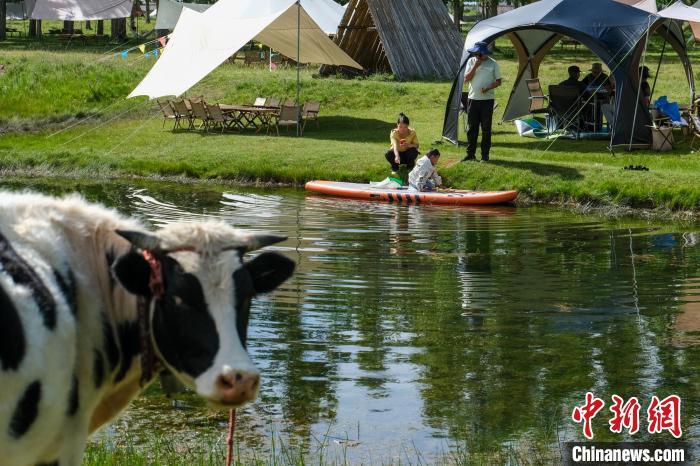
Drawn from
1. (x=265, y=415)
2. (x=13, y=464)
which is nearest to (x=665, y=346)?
(x=265, y=415)

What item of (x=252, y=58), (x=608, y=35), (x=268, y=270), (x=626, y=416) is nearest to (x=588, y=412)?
(x=626, y=416)

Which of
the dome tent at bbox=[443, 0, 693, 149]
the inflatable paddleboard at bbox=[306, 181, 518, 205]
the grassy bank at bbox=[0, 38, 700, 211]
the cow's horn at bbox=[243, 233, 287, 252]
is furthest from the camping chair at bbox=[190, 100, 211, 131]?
the cow's horn at bbox=[243, 233, 287, 252]

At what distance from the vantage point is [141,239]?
3883 millimetres

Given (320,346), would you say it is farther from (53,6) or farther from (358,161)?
(53,6)

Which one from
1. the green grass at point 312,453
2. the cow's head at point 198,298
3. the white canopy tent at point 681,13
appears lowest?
the green grass at point 312,453

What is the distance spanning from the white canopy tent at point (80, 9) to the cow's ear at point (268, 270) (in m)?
40.4

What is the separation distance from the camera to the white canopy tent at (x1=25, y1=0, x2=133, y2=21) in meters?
43.4

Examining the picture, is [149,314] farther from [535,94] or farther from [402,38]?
[402,38]

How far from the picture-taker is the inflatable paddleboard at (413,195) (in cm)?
1688

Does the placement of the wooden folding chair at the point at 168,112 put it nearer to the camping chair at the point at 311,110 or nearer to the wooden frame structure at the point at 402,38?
the camping chair at the point at 311,110

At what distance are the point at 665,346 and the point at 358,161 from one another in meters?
10.8

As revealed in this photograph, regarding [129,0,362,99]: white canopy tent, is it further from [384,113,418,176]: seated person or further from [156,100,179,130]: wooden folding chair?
[384,113,418,176]: seated person

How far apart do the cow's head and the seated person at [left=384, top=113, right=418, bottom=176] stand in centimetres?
1413

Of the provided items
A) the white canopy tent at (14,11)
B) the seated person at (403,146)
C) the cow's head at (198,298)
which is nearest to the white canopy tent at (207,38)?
the seated person at (403,146)
